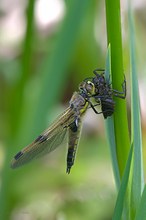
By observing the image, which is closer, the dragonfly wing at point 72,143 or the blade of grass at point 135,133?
the blade of grass at point 135,133

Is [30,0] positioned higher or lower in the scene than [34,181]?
higher

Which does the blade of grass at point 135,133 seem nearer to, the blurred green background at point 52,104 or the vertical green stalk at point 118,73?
the vertical green stalk at point 118,73

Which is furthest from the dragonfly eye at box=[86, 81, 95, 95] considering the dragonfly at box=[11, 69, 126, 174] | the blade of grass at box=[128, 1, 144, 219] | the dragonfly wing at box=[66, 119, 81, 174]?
the blade of grass at box=[128, 1, 144, 219]

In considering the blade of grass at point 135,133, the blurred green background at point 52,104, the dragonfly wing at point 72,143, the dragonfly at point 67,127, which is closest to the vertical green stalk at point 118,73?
the blade of grass at point 135,133

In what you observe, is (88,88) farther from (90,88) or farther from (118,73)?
(118,73)

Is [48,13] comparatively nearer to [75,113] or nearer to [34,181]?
[34,181]

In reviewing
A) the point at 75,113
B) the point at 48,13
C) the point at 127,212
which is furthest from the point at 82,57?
the point at 127,212
